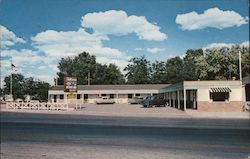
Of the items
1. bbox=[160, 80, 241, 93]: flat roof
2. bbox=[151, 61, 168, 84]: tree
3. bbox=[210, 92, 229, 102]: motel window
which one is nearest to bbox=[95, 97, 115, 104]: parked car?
bbox=[160, 80, 241, 93]: flat roof

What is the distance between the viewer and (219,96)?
31219mm

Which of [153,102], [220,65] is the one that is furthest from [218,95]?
[220,65]

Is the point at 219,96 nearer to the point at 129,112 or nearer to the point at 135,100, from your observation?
the point at 129,112

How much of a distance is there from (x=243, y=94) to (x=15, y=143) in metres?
24.3

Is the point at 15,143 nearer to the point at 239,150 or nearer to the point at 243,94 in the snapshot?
the point at 239,150

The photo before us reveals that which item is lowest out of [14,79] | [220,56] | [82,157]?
[82,157]

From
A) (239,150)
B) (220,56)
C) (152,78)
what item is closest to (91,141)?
(239,150)

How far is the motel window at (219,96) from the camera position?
3089cm

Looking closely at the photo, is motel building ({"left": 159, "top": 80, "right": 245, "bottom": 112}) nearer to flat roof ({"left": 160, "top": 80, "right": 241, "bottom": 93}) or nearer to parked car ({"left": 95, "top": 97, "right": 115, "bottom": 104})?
flat roof ({"left": 160, "top": 80, "right": 241, "bottom": 93})

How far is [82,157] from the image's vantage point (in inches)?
348

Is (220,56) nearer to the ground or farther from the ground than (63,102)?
farther from the ground

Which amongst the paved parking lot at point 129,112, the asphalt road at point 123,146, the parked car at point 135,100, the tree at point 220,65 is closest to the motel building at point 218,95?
the paved parking lot at point 129,112

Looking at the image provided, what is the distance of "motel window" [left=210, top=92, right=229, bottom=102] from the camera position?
101 ft

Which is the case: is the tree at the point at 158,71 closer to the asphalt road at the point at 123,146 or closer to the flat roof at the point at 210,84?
the asphalt road at the point at 123,146
